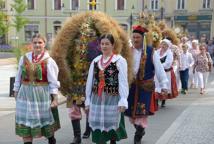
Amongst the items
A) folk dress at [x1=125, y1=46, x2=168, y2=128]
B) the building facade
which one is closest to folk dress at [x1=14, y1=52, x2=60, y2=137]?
folk dress at [x1=125, y1=46, x2=168, y2=128]

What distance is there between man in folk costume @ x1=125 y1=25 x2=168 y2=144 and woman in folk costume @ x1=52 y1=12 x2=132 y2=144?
29 centimetres

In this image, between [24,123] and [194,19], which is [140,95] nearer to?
[24,123]

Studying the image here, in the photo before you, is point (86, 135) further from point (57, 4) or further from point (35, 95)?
point (57, 4)

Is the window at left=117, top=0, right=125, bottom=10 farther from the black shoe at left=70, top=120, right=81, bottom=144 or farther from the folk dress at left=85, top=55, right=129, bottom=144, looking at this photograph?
the folk dress at left=85, top=55, right=129, bottom=144

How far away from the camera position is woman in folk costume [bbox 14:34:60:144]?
17.5ft

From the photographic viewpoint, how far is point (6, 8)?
4903 centimetres

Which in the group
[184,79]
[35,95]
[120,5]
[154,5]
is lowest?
[184,79]

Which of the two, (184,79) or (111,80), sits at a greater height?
(111,80)

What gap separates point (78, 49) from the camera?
6098mm

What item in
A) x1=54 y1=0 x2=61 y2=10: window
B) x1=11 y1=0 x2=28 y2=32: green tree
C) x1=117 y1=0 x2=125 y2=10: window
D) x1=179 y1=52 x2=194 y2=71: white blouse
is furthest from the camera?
x1=54 y1=0 x2=61 y2=10: window

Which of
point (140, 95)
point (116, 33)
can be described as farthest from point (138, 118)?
point (116, 33)

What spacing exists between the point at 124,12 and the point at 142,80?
42698 mm

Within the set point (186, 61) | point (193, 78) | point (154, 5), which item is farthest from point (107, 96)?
point (154, 5)

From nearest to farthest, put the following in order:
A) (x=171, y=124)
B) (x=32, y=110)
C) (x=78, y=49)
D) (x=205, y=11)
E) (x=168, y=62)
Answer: (x=32, y=110) < (x=78, y=49) < (x=171, y=124) < (x=168, y=62) < (x=205, y=11)
